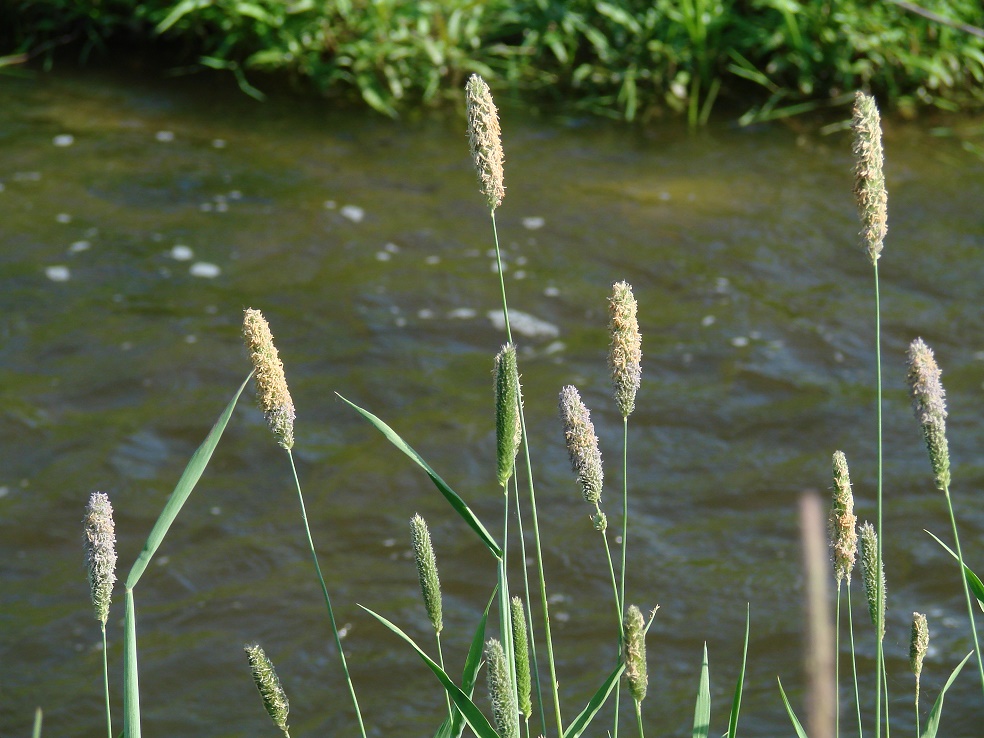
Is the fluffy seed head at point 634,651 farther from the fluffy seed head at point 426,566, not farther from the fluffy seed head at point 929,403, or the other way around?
the fluffy seed head at point 929,403

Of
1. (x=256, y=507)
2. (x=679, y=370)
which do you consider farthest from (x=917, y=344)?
(x=679, y=370)

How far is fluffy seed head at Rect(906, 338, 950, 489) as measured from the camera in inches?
43.6

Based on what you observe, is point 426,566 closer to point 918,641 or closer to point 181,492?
point 181,492

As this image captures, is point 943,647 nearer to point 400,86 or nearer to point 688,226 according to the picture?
point 688,226

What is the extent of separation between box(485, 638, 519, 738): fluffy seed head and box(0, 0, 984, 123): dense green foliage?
4.84 m

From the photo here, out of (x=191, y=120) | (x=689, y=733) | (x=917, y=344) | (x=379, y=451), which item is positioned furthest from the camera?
(x=191, y=120)

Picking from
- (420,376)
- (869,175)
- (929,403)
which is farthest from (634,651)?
(420,376)

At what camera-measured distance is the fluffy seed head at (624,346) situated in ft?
3.69

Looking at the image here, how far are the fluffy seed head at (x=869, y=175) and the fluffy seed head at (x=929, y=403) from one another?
0.12 m

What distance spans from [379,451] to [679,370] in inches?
40.2

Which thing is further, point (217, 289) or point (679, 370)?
point (217, 289)

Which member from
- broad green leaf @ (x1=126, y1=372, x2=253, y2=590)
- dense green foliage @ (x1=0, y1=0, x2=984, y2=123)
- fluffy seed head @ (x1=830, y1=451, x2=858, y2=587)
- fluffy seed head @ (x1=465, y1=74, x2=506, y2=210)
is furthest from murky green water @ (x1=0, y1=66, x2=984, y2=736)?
fluffy seed head @ (x1=465, y1=74, x2=506, y2=210)

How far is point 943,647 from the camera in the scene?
2746 millimetres

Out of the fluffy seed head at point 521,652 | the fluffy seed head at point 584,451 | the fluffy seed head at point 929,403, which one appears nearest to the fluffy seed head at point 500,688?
the fluffy seed head at point 521,652
